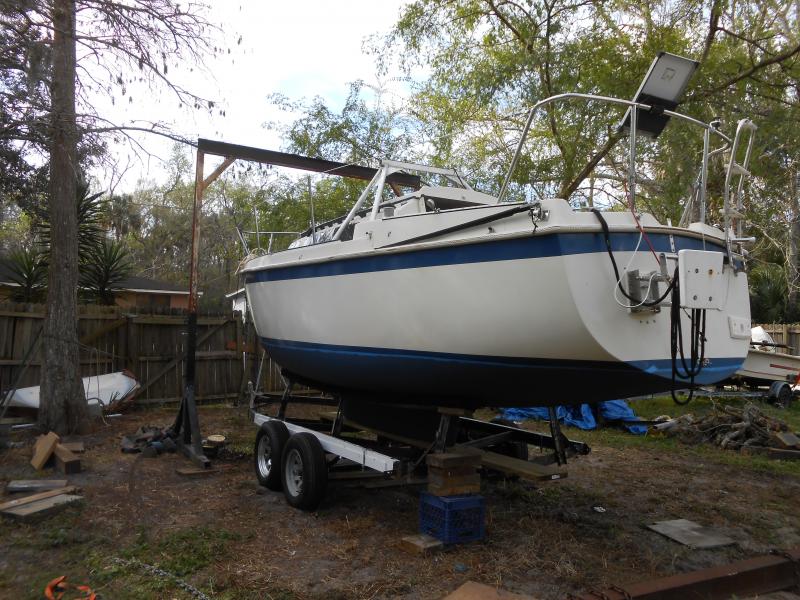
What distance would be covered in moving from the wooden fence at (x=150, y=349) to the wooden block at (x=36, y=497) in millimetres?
3324

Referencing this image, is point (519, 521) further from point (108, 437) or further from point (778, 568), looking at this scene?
point (108, 437)

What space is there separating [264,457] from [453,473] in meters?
2.30

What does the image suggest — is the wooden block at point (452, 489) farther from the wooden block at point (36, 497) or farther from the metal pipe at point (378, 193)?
the wooden block at point (36, 497)

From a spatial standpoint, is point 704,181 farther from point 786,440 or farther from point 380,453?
point 786,440

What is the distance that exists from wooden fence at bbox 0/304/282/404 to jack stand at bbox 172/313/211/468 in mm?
2467

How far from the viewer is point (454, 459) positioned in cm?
448

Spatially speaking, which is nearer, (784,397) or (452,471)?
(452,471)

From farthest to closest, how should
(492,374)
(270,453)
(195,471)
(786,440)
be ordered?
1. (786,440)
2. (195,471)
3. (270,453)
4. (492,374)

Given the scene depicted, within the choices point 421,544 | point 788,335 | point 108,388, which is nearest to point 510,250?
point 421,544

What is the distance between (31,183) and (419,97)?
10.3 metres

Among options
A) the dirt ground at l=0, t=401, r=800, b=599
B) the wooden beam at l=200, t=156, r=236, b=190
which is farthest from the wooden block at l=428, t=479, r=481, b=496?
the wooden beam at l=200, t=156, r=236, b=190

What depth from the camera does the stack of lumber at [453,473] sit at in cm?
445

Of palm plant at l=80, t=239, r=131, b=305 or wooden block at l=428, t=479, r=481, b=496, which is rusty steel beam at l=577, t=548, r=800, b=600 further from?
palm plant at l=80, t=239, r=131, b=305

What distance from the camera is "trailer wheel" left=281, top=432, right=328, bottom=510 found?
5.22 metres
